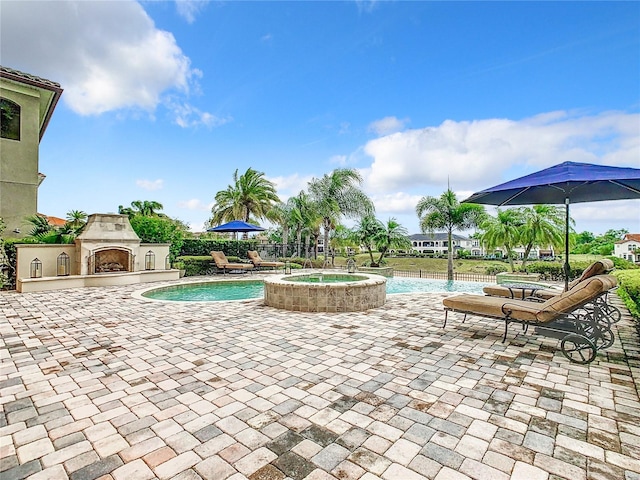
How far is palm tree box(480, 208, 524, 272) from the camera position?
14.8 meters

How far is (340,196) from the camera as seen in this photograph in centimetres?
2156

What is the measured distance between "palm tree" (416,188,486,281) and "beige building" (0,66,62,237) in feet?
56.8

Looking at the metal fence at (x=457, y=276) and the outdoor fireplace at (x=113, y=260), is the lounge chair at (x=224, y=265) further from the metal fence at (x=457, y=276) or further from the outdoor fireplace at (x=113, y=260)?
the metal fence at (x=457, y=276)

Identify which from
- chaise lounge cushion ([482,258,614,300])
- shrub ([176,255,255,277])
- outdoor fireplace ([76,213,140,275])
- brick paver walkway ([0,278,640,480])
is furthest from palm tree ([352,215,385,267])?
brick paver walkway ([0,278,640,480])

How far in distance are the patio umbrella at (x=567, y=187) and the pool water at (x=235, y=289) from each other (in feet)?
14.5

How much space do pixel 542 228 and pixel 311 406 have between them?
1492 cm

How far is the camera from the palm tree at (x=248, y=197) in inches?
955

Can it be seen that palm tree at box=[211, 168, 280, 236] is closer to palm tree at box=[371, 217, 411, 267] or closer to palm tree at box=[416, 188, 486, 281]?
palm tree at box=[371, 217, 411, 267]

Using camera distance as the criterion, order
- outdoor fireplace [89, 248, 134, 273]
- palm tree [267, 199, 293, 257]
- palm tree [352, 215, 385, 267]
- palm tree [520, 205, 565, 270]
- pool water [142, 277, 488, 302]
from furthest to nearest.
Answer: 1. palm tree [267, 199, 293, 257]
2. palm tree [352, 215, 385, 267]
3. palm tree [520, 205, 565, 270]
4. outdoor fireplace [89, 248, 134, 273]
5. pool water [142, 277, 488, 302]

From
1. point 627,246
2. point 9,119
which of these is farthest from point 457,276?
point 627,246

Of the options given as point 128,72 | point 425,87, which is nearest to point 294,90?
point 425,87

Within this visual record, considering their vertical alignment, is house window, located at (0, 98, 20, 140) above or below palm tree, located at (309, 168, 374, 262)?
above

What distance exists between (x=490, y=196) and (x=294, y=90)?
11.1m

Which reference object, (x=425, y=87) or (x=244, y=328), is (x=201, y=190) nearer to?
(x=425, y=87)
